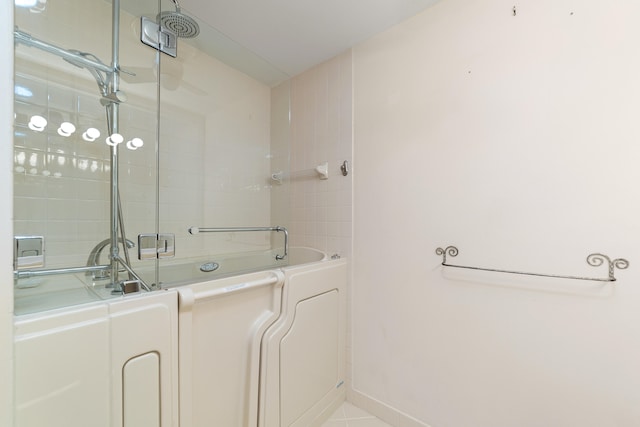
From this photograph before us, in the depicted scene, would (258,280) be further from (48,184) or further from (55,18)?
(55,18)

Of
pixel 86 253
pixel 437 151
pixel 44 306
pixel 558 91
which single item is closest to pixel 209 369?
pixel 44 306

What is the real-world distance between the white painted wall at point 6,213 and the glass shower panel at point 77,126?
1.93 ft

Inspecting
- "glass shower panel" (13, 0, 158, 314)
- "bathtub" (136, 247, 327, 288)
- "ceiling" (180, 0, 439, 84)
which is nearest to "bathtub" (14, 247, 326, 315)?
"bathtub" (136, 247, 327, 288)

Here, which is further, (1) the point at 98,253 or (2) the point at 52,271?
(1) the point at 98,253

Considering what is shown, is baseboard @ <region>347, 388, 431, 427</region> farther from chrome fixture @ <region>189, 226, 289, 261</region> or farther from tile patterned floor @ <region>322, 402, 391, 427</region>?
chrome fixture @ <region>189, 226, 289, 261</region>

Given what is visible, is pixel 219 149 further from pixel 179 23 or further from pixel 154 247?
pixel 154 247

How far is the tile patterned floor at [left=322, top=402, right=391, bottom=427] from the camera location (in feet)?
5.07

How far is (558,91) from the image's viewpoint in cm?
110

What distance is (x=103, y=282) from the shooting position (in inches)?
42.1

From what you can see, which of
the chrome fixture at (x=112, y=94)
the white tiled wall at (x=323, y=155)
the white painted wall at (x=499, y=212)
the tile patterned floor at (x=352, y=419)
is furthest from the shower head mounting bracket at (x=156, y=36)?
the tile patterned floor at (x=352, y=419)

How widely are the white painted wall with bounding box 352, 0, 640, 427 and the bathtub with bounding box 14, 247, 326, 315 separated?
69 cm

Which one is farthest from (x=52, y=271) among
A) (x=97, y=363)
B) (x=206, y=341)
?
(x=206, y=341)

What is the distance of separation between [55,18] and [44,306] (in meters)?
1.48

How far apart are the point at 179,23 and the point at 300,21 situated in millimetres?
691
